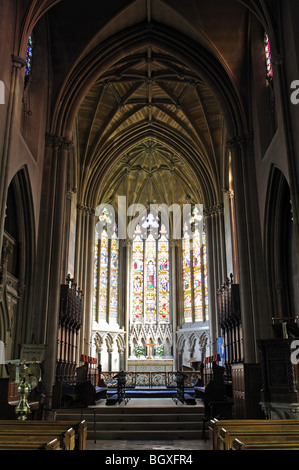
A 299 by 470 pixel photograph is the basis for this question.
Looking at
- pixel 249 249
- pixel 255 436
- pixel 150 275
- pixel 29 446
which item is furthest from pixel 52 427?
pixel 150 275

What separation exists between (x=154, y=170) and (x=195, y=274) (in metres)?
7.50

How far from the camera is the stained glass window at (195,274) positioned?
2848 centimetres

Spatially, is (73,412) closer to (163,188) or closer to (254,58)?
(254,58)

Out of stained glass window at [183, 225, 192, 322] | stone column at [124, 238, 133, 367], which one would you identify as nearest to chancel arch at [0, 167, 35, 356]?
stone column at [124, 238, 133, 367]

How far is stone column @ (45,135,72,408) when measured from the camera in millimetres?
13859

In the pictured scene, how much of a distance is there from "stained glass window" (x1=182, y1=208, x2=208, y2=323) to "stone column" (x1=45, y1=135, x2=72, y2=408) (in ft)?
46.4

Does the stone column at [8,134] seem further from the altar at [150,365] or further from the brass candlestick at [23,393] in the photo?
the altar at [150,365]

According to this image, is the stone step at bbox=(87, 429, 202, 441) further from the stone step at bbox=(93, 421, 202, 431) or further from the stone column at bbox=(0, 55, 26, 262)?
the stone column at bbox=(0, 55, 26, 262)

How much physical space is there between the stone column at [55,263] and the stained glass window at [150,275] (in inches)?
616

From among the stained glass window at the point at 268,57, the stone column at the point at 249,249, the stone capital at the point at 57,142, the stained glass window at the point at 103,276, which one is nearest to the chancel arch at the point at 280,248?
the stone column at the point at 249,249

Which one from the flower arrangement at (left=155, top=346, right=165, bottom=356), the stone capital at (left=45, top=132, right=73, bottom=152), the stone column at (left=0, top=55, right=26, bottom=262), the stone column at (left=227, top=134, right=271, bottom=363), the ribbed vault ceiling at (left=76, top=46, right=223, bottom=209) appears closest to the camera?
the stone column at (left=0, top=55, right=26, bottom=262)

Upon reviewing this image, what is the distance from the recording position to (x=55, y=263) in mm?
14789
